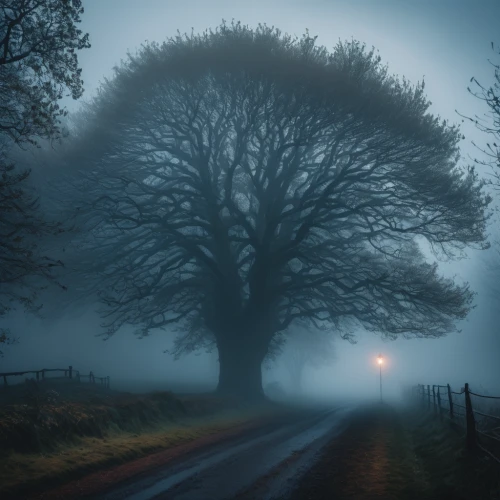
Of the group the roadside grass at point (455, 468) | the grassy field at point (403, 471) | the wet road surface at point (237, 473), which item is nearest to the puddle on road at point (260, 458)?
the wet road surface at point (237, 473)

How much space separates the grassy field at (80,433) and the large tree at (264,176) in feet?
28.4

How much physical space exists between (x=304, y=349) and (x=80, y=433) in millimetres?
46341

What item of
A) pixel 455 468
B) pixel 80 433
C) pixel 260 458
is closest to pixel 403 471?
pixel 455 468

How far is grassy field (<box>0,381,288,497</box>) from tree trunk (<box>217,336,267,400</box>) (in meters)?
7.86

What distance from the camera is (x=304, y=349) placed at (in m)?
55.5

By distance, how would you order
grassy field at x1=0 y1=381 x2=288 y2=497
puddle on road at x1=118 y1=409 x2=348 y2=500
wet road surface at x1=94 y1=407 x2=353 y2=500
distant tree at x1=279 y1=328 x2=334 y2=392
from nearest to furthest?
wet road surface at x1=94 y1=407 x2=353 y2=500
puddle on road at x1=118 y1=409 x2=348 y2=500
grassy field at x1=0 y1=381 x2=288 y2=497
distant tree at x1=279 y1=328 x2=334 y2=392

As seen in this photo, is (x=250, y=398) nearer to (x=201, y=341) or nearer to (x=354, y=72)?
(x=201, y=341)

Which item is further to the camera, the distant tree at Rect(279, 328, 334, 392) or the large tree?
the distant tree at Rect(279, 328, 334, 392)

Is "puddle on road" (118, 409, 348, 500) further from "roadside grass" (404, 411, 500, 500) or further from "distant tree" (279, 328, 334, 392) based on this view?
"distant tree" (279, 328, 334, 392)

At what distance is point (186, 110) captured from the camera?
73.0 ft

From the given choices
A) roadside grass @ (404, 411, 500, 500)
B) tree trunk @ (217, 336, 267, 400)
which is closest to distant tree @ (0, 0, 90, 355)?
roadside grass @ (404, 411, 500, 500)

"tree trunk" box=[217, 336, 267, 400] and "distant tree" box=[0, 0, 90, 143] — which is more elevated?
"distant tree" box=[0, 0, 90, 143]

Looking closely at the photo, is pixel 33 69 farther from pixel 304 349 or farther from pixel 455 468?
pixel 304 349

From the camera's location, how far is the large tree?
21.2 m
